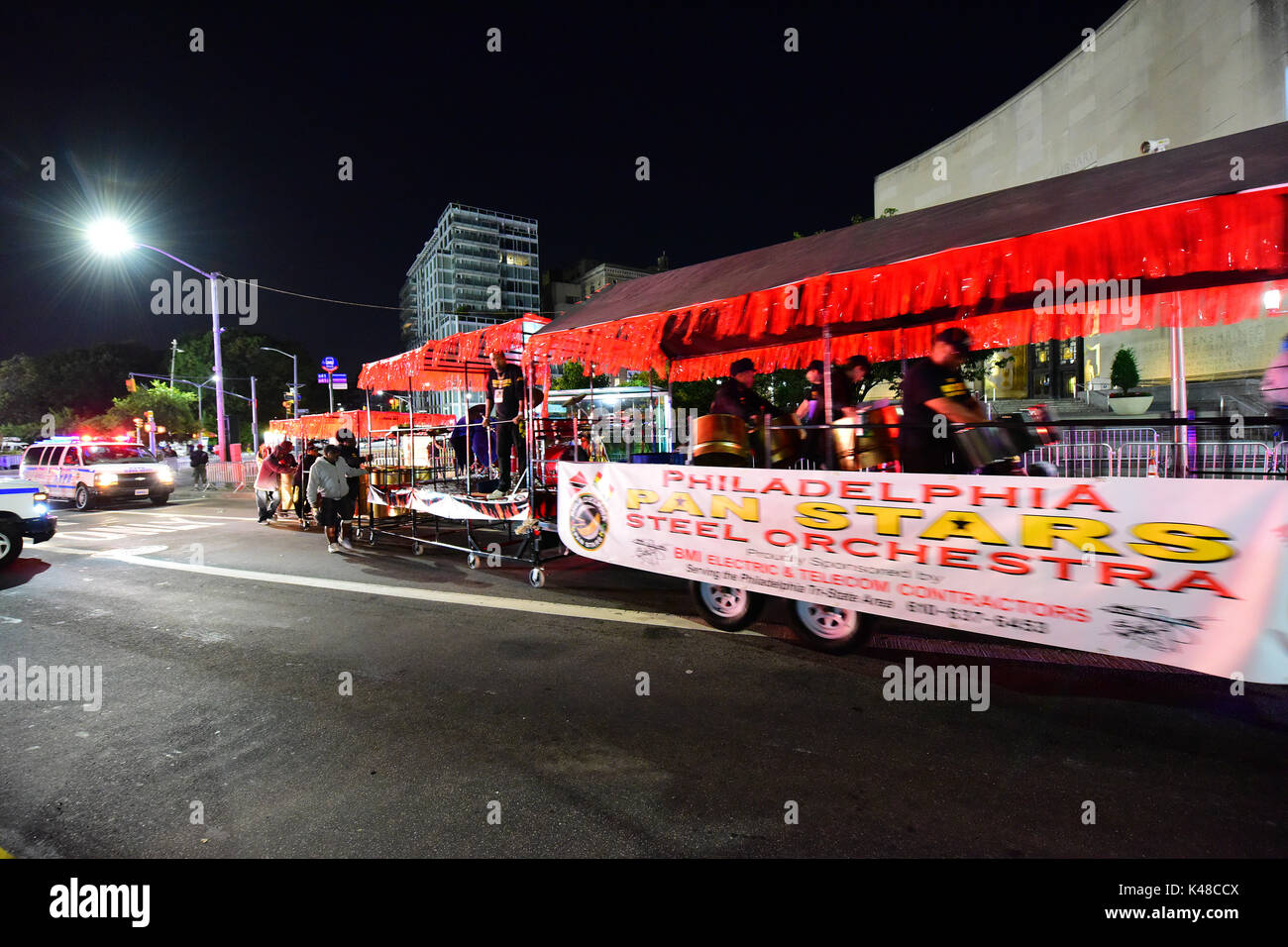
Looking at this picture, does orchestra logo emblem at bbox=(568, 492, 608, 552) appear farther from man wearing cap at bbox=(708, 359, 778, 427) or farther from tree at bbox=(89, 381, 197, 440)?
tree at bbox=(89, 381, 197, 440)

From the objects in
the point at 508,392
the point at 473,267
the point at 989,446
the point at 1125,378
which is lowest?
the point at 989,446

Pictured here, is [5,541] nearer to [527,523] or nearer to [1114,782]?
[527,523]

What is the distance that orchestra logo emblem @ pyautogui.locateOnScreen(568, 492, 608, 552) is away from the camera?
6211 mm

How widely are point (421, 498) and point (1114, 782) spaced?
8512 millimetres

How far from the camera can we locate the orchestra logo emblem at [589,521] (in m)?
6.21

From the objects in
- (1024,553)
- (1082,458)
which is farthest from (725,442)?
(1082,458)

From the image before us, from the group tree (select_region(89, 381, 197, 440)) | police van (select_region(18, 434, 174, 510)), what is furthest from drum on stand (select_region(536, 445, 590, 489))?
tree (select_region(89, 381, 197, 440))

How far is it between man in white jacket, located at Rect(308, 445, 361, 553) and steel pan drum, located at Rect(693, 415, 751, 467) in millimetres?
7136

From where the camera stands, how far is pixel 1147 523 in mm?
3357

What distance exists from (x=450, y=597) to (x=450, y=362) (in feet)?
15.5

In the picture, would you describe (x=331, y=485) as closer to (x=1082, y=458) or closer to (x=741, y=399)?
(x=741, y=399)

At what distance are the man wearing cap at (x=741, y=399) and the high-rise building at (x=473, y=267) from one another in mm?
106981

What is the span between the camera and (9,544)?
9.07 metres
